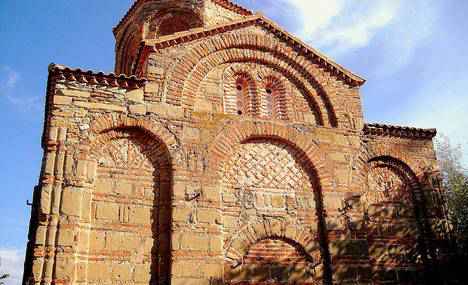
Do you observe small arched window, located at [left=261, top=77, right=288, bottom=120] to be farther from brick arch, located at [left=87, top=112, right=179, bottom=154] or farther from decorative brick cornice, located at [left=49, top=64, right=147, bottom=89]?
decorative brick cornice, located at [left=49, top=64, right=147, bottom=89]

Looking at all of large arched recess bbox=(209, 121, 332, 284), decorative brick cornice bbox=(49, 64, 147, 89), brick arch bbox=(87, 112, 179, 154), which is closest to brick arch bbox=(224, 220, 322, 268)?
large arched recess bbox=(209, 121, 332, 284)

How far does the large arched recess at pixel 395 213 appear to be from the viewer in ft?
30.6

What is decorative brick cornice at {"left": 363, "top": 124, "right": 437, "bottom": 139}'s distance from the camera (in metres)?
10.2

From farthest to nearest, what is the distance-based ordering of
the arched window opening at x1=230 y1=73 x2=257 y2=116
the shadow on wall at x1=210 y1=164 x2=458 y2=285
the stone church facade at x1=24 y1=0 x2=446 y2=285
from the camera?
the arched window opening at x1=230 y1=73 x2=257 y2=116, the shadow on wall at x1=210 y1=164 x2=458 y2=285, the stone church facade at x1=24 y1=0 x2=446 y2=285

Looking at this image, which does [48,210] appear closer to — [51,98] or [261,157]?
[51,98]

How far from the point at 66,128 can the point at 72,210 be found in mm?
1466

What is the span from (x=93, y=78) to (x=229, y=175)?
3065 millimetres

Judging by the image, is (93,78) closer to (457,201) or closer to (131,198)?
(131,198)

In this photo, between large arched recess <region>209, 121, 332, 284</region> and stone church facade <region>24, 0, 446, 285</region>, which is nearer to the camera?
stone church facade <region>24, 0, 446, 285</region>

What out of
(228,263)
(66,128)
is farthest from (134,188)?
(228,263)

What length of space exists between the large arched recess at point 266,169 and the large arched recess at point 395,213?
3.67ft

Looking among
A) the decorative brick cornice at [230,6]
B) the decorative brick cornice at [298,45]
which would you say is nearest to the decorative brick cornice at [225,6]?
the decorative brick cornice at [230,6]

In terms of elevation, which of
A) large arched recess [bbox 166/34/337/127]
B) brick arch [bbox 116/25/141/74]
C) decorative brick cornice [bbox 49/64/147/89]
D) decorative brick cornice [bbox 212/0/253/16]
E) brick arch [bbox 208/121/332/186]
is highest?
decorative brick cornice [bbox 212/0/253/16]

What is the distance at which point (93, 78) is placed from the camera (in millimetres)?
8344
